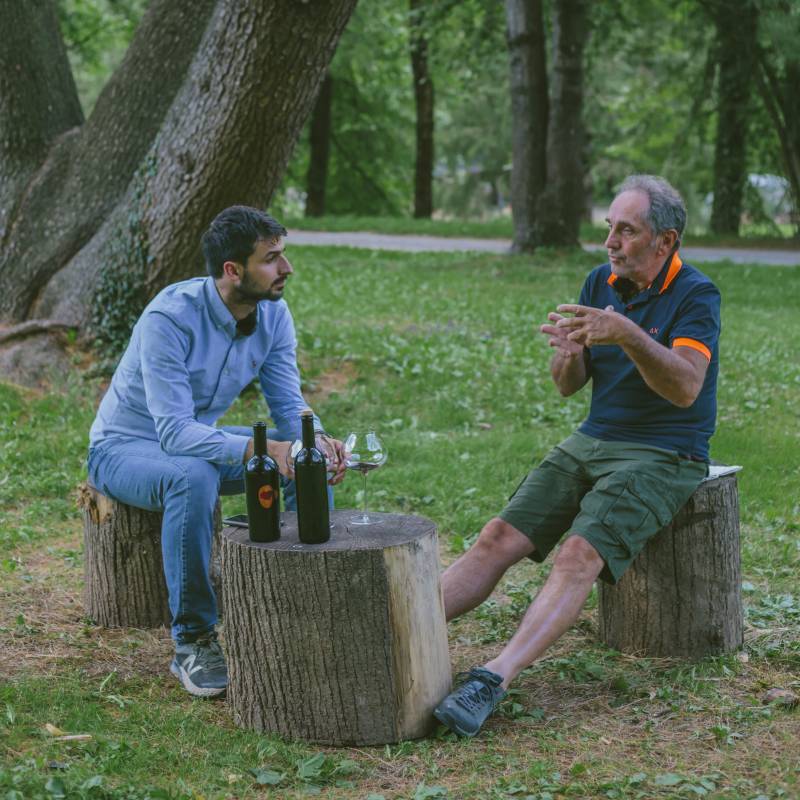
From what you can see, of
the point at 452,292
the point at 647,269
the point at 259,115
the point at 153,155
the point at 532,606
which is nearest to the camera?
the point at 532,606

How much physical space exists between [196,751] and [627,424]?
2103 millimetres

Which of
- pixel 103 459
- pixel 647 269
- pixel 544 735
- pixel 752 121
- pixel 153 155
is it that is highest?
pixel 752 121

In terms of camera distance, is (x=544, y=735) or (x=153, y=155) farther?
(x=153, y=155)

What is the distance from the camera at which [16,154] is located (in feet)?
31.2

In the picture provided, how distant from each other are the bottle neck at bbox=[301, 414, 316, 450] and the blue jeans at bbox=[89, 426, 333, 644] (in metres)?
0.57

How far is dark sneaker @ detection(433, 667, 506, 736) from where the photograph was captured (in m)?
4.03

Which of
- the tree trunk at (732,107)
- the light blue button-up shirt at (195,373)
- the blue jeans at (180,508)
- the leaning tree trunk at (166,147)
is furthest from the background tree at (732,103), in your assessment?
the blue jeans at (180,508)

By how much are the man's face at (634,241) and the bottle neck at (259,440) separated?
5.12 ft

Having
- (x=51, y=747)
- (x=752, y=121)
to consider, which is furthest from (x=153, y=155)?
(x=752, y=121)

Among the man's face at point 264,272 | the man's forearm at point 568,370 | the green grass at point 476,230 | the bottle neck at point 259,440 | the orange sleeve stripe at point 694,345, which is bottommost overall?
the bottle neck at point 259,440

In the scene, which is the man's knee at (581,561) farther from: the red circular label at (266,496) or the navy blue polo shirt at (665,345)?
the red circular label at (266,496)

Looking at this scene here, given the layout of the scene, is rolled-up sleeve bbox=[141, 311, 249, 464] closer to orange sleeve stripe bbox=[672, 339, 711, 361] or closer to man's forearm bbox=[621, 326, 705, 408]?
man's forearm bbox=[621, 326, 705, 408]

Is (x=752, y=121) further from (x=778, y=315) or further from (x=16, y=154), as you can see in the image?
(x=16, y=154)

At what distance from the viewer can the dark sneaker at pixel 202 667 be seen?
4.45m
